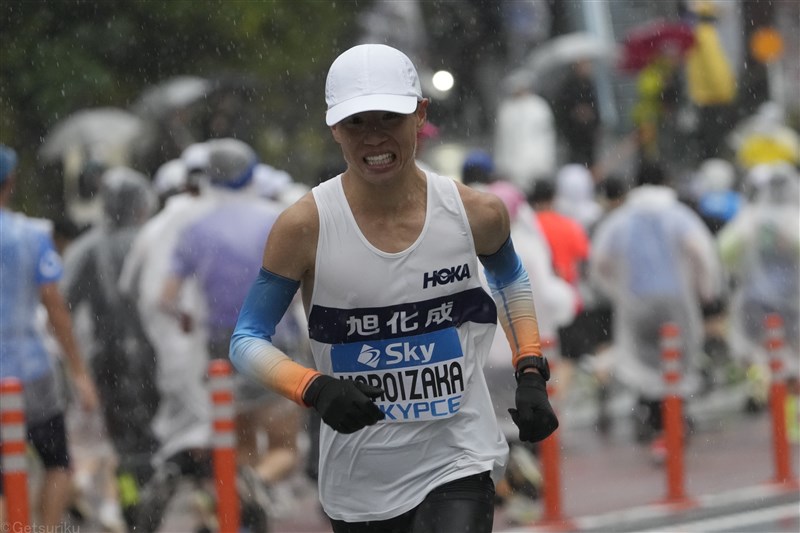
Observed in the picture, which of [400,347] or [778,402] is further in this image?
[778,402]

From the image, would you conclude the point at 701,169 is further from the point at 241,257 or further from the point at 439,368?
the point at 439,368

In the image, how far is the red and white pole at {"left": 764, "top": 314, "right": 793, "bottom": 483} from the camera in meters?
11.8

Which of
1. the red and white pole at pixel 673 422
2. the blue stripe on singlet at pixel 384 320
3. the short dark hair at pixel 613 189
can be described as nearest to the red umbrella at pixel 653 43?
the short dark hair at pixel 613 189

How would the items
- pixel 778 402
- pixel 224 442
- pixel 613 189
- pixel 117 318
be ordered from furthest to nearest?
pixel 613 189 → pixel 778 402 → pixel 117 318 → pixel 224 442

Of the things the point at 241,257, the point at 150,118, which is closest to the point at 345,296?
the point at 241,257

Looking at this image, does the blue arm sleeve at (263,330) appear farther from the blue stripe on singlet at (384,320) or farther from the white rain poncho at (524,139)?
the white rain poncho at (524,139)

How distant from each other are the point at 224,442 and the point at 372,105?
4069 mm

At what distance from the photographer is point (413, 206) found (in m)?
5.62

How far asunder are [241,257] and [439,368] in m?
4.89

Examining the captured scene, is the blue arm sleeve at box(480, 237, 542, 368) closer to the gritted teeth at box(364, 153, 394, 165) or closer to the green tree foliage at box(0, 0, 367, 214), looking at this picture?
the gritted teeth at box(364, 153, 394, 165)

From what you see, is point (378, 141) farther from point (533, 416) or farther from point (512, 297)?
→ point (533, 416)

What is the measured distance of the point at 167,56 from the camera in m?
21.0

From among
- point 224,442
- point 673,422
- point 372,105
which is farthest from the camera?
point 673,422

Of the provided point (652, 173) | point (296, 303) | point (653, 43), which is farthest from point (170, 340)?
point (653, 43)
